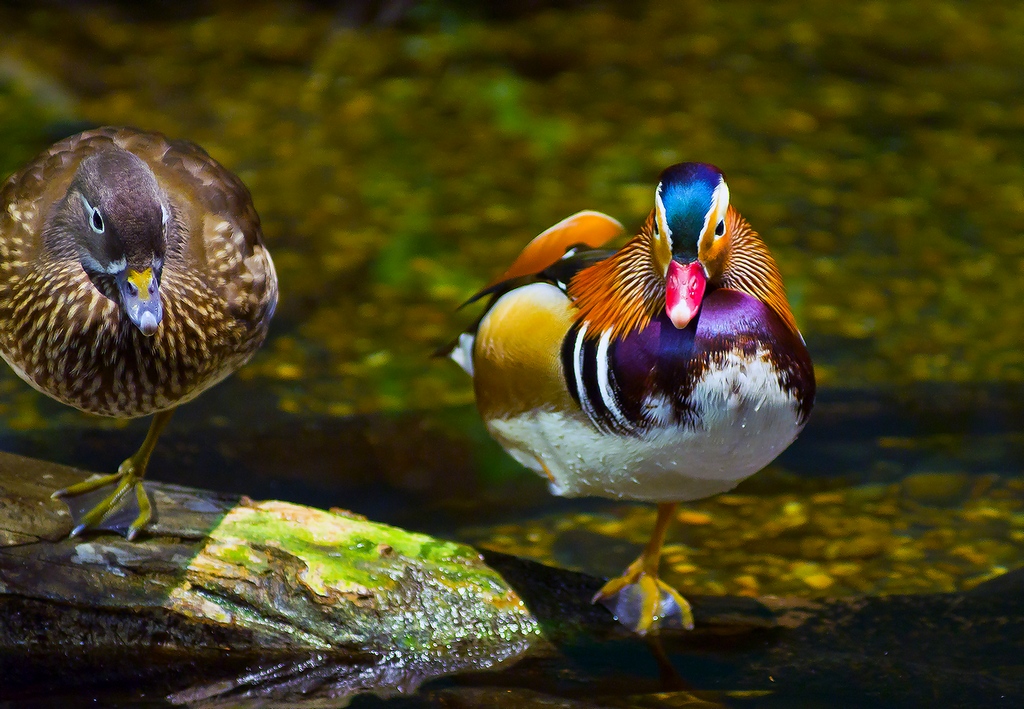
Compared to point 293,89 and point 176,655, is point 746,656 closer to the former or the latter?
point 176,655

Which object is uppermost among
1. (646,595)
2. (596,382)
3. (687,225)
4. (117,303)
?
(687,225)

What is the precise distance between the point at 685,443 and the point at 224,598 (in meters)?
1.32

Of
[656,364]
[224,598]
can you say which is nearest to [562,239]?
[656,364]

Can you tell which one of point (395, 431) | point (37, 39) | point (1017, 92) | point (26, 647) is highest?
point (1017, 92)

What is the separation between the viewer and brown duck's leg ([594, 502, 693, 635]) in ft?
11.0

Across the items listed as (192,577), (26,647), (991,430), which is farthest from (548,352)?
(991,430)

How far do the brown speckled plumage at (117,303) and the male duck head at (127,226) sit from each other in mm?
109

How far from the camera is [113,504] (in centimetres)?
307

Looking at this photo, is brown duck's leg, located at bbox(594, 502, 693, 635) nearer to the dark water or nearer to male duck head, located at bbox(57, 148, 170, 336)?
the dark water

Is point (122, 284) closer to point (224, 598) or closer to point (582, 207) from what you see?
point (224, 598)

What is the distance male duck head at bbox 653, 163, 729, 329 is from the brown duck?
4.14ft

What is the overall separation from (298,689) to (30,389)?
2406 mm

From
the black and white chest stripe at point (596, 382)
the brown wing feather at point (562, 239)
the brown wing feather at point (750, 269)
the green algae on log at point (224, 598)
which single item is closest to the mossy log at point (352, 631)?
the green algae on log at point (224, 598)

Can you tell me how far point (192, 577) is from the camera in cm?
297
